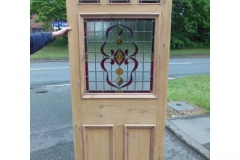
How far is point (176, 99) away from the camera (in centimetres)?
500

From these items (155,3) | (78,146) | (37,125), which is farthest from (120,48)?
(37,125)

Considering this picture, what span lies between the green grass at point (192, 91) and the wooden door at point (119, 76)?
290cm

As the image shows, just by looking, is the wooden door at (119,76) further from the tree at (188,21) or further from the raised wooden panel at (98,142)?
the tree at (188,21)

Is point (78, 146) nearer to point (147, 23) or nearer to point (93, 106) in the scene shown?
point (93, 106)

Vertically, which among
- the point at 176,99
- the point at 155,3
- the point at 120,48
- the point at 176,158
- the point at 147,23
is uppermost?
the point at 155,3

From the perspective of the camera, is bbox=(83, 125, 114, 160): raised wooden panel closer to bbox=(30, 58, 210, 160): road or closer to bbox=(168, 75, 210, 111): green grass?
bbox=(30, 58, 210, 160): road

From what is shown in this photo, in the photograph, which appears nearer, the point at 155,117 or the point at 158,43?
the point at 158,43

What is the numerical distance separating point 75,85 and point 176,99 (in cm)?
356

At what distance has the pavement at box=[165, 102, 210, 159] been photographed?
3.05 metres

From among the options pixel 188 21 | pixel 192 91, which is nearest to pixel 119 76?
pixel 192 91

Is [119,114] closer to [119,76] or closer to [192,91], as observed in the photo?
[119,76]

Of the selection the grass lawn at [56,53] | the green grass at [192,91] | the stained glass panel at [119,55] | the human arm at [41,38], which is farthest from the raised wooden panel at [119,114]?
the grass lawn at [56,53]

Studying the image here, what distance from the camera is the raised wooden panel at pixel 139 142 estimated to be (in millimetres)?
1997

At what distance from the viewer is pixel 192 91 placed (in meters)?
5.63
